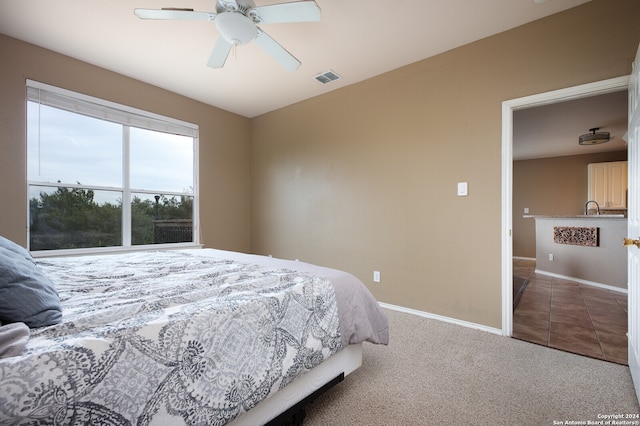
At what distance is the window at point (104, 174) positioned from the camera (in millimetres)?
2740

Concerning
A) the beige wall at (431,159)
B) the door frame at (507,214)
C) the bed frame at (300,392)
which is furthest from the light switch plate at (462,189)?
the bed frame at (300,392)

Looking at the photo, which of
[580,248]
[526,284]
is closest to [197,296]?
[526,284]

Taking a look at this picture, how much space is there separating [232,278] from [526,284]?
4572 millimetres

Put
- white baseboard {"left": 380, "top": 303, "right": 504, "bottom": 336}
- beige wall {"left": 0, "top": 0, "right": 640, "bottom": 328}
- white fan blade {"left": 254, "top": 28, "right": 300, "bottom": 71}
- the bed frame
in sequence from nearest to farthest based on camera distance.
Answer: the bed frame
white fan blade {"left": 254, "top": 28, "right": 300, "bottom": 71}
beige wall {"left": 0, "top": 0, "right": 640, "bottom": 328}
white baseboard {"left": 380, "top": 303, "right": 504, "bottom": 336}

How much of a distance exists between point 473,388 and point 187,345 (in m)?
1.64

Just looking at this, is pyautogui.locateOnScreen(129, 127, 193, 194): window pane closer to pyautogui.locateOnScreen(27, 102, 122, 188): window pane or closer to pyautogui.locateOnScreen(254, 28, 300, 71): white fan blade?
pyautogui.locateOnScreen(27, 102, 122, 188): window pane

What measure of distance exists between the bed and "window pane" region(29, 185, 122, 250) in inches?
56.7

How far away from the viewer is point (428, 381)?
1.72m

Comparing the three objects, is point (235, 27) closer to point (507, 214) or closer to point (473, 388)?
point (507, 214)

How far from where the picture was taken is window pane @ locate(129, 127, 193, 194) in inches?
133

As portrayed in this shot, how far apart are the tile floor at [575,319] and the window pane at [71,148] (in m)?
4.38

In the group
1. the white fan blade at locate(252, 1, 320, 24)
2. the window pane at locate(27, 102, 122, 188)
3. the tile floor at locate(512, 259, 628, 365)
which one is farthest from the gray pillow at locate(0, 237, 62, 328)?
the tile floor at locate(512, 259, 628, 365)

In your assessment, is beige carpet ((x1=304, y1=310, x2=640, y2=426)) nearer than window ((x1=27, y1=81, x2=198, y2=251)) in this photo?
Yes

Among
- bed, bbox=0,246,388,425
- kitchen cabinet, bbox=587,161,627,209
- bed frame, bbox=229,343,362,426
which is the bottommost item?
bed frame, bbox=229,343,362,426
